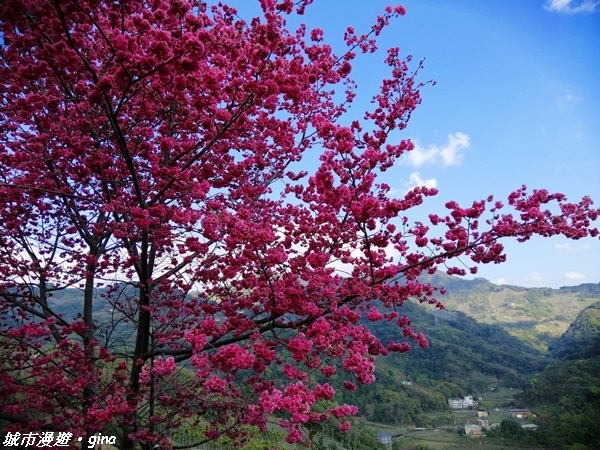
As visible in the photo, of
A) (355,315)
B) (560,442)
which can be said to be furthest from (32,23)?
(560,442)

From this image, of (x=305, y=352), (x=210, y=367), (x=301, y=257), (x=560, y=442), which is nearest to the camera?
(x=305, y=352)

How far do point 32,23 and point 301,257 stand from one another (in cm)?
402

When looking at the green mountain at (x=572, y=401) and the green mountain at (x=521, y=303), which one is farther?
the green mountain at (x=521, y=303)

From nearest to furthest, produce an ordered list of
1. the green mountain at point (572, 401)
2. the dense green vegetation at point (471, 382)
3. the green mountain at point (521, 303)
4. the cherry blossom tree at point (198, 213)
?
1. the cherry blossom tree at point (198, 213)
2. the green mountain at point (572, 401)
3. the dense green vegetation at point (471, 382)
4. the green mountain at point (521, 303)

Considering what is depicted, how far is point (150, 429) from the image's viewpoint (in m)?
5.20

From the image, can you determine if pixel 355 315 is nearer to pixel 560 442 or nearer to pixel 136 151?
pixel 136 151

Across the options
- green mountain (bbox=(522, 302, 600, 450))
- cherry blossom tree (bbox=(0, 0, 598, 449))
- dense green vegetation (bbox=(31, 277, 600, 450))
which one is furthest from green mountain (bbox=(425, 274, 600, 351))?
cherry blossom tree (bbox=(0, 0, 598, 449))

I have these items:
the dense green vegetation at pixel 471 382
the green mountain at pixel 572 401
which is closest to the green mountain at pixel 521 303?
the dense green vegetation at pixel 471 382

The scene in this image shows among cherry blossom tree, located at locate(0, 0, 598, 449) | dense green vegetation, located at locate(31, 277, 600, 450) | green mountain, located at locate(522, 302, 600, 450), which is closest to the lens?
cherry blossom tree, located at locate(0, 0, 598, 449)

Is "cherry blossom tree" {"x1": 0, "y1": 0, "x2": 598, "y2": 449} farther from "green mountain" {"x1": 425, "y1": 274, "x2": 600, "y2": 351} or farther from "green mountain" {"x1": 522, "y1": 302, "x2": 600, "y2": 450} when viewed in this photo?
"green mountain" {"x1": 425, "y1": 274, "x2": 600, "y2": 351}

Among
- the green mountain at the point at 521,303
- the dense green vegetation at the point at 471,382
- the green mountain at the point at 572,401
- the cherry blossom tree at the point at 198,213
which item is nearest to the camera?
the cherry blossom tree at the point at 198,213

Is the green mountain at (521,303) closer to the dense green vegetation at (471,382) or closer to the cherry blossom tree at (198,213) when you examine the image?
the dense green vegetation at (471,382)

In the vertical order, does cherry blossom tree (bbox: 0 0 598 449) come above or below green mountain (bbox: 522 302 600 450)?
above

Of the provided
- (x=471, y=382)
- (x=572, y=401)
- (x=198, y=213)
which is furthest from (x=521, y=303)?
(x=198, y=213)
